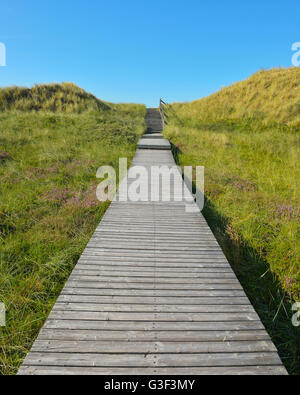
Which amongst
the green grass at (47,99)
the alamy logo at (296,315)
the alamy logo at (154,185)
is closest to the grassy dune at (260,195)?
the alamy logo at (296,315)

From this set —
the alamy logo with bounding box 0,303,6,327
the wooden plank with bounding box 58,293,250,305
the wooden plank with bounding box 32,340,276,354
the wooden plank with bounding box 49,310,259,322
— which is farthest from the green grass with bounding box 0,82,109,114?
the wooden plank with bounding box 32,340,276,354

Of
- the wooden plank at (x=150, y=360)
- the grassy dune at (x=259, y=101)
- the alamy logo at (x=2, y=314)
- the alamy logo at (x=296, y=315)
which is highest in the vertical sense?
the grassy dune at (x=259, y=101)

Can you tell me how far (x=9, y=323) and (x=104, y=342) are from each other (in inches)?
60.1

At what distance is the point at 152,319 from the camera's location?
216cm

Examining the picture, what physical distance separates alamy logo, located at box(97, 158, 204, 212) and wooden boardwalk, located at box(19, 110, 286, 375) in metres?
2.03

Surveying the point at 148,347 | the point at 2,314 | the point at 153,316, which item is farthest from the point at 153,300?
the point at 2,314

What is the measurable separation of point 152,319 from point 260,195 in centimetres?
505

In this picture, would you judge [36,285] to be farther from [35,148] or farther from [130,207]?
Answer: [35,148]

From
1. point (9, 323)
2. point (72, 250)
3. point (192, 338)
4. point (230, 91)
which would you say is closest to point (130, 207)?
point (72, 250)

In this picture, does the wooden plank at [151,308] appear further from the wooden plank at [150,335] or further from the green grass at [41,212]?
the green grass at [41,212]

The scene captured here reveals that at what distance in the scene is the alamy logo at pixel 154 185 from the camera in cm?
553

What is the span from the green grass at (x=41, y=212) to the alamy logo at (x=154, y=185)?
0.45 m

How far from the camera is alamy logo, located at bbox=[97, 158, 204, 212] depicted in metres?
5.53

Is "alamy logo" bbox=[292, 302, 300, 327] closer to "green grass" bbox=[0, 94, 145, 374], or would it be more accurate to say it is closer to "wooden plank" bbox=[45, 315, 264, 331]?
"wooden plank" bbox=[45, 315, 264, 331]
